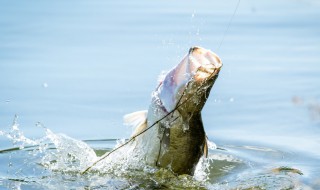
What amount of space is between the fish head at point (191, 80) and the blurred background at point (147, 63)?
1957mm

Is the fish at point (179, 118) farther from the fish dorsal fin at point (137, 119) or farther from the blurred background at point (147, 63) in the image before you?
the blurred background at point (147, 63)

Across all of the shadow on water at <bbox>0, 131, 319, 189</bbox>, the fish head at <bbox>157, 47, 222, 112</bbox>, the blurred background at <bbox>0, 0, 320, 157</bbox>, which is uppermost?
the blurred background at <bbox>0, 0, 320, 157</bbox>

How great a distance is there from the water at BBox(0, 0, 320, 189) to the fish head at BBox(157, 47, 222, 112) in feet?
2.32

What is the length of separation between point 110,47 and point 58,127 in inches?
116

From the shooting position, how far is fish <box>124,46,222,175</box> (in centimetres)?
672

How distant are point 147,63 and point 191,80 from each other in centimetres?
462

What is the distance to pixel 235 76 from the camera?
36.3 feet

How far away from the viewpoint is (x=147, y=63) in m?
11.4

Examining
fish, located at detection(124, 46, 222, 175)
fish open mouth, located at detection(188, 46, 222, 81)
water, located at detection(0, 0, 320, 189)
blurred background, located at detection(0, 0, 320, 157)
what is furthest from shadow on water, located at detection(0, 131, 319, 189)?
fish open mouth, located at detection(188, 46, 222, 81)

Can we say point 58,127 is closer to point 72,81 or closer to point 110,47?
point 72,81

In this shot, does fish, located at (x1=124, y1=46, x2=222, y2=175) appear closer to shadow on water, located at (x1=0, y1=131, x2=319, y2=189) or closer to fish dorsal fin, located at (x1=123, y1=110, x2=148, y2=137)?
fish dorsal fin, located at (x1=123, y1=110, x2=148, y2=137)

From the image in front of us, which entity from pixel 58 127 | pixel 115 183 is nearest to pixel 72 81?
pixel 58 127

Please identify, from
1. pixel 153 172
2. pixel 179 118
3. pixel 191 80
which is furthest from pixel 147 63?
pixel 191 80

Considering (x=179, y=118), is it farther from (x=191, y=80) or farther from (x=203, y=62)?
(x=203, y=62)
